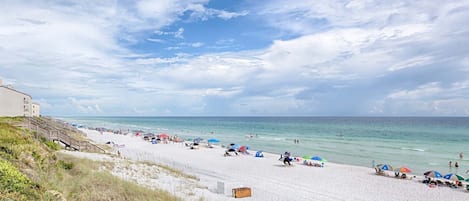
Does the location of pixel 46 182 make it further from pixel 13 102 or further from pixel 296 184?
pixel 13 102

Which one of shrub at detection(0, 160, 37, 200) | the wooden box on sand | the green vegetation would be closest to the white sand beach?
the wooden box on sand

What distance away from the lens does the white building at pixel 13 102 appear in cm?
3530

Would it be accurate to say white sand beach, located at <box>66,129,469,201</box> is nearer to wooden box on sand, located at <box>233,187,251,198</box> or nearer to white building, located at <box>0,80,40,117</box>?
wooden box on sand, located at <box>233,187,251,198</box>

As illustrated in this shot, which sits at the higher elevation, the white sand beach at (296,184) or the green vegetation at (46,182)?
the green vegetation at (46,182)

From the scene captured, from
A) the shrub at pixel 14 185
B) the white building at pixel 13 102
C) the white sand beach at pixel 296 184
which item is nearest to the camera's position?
the shrub at pixel 14 185

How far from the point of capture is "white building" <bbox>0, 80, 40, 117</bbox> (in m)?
35.3

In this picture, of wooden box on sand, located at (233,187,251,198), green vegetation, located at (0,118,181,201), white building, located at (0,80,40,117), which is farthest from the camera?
white building, located at (0,80,40,117)

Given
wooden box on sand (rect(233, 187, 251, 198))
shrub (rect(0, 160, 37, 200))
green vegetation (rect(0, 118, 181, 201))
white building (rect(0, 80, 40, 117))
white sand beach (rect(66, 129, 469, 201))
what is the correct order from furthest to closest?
white building (rect(0, 80, 40, 117)), white sand beach (rect(66, 129, 469, 201)), wooden box on sand (rect(233, 187, 251, 198)), green vegetation (rect(0, 118, 181, 201)), shrub (rect(0, 160, 37, 200))

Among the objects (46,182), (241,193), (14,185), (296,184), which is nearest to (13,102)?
(296,184)

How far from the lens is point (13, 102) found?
3725cm

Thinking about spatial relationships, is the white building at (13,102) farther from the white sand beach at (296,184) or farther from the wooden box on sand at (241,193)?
the wooden box on sand at (241,193)

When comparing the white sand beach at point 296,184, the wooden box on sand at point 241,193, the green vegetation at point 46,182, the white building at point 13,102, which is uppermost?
the white building at point 13,102

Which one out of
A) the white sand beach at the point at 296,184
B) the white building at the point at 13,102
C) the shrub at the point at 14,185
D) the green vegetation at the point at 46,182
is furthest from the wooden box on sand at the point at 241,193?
the white building at the point at 13,102

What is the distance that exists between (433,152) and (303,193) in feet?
89.9
